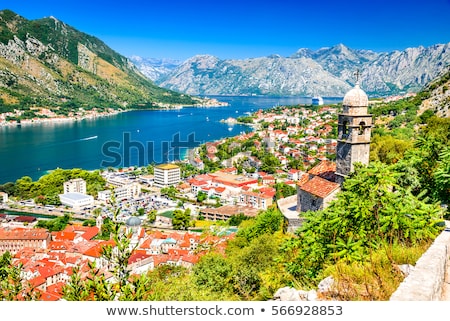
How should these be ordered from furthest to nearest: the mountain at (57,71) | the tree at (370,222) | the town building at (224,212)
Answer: the mountain at (57,71) < the town building at (224,212) < the tree at (370,222)

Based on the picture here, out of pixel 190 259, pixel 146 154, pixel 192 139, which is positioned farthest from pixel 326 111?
pixel 190 259

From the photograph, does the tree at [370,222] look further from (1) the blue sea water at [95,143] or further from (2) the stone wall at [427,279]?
(1) the blue sea water at [95,143]

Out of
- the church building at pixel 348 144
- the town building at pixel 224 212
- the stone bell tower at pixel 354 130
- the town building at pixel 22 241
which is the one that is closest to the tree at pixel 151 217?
the town building at pixel 224 212

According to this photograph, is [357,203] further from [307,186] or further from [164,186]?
[164,186]

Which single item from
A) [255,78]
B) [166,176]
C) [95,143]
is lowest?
[166,176]

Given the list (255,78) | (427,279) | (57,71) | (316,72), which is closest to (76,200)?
(427,279)

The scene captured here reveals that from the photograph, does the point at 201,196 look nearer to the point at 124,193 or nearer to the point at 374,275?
the point at 124,193
